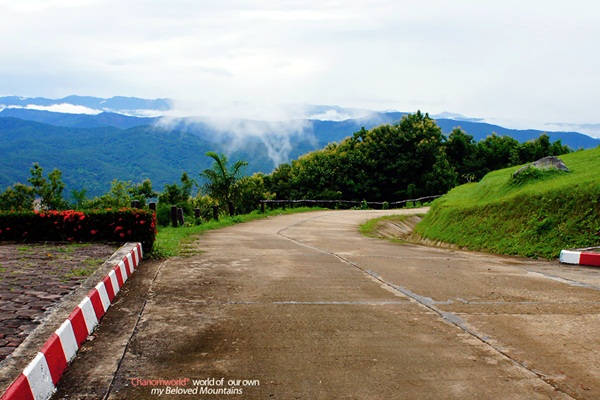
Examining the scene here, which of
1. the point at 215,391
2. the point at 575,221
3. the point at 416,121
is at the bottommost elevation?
the point at 215,391

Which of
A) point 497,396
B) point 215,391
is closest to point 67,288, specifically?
point 215,391

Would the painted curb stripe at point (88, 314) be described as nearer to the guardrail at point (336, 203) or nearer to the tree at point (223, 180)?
the tree at point (223, 180)

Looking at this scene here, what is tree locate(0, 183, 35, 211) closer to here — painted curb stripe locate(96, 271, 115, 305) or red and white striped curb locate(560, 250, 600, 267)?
painted curb stripe locate(96, 271, 115, 305)

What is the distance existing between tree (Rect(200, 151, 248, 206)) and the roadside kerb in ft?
58.6

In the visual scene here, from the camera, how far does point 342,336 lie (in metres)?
5.11

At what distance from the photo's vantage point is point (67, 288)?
648cm

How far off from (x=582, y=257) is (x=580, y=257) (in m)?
0.04

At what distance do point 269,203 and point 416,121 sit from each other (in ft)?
78.1

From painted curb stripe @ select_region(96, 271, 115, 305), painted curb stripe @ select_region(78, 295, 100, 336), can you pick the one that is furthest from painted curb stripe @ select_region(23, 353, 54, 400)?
painted curb stripe @ select_region(96, 271, 115, 305)

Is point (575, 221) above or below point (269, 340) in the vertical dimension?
above

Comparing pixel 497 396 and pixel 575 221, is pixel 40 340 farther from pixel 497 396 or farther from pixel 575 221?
pixel 575 221

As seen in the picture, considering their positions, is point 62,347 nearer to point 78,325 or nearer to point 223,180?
point 78,325

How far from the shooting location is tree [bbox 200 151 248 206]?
26167 mm

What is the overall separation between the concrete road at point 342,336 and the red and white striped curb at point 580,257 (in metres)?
1.19
